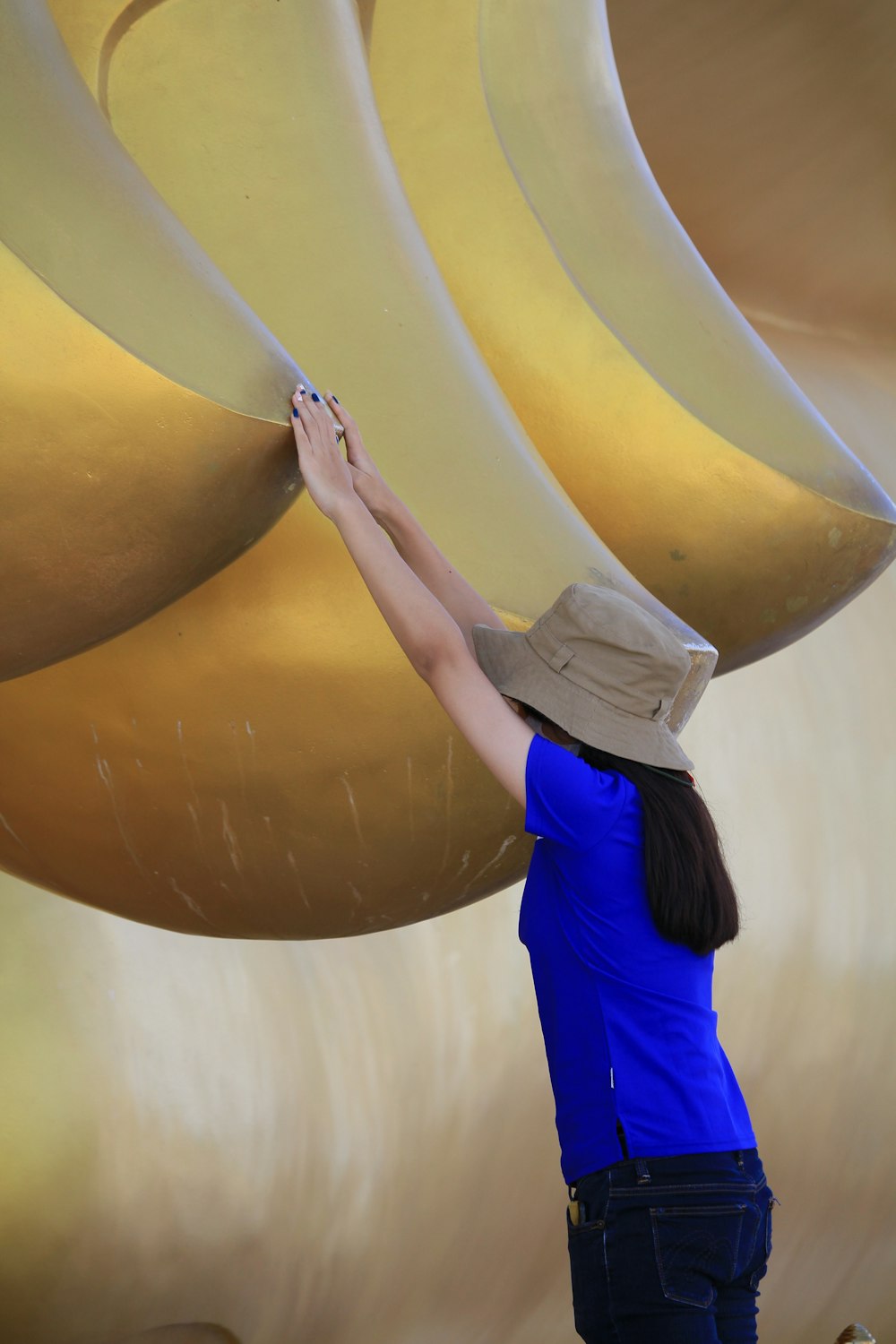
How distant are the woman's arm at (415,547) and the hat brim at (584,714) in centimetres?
4

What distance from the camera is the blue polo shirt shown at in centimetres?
84

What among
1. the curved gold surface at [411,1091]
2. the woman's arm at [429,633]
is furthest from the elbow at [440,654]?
the curved gold surface at [411,1091]

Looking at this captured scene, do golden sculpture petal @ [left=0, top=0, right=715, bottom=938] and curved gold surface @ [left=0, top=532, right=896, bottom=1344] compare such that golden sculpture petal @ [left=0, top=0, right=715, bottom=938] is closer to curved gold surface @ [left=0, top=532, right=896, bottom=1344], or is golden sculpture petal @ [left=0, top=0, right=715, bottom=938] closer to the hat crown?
the hat crown

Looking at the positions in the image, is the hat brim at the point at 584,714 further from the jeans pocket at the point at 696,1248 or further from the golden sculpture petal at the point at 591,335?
the golden sculpture petal at the point at 591,335

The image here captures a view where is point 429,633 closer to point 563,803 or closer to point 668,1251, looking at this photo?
point 563,803

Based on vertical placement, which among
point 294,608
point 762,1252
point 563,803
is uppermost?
point 294,608

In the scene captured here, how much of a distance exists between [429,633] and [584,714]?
0.31 feet

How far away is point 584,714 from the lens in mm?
885

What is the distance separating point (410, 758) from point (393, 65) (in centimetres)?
55

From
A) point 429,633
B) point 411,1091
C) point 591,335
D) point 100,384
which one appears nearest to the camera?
point 100,384

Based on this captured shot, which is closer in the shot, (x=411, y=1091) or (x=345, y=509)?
(x=345, y=509)

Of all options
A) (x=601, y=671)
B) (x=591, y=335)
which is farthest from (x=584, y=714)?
(x=591, y=335)

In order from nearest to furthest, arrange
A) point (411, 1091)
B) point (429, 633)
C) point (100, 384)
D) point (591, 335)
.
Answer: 1. point (100, 384)
2. point (429, 633)
3. point (591, 335)
4. point (411, 1091)

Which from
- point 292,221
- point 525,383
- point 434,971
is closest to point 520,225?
point 525,383
